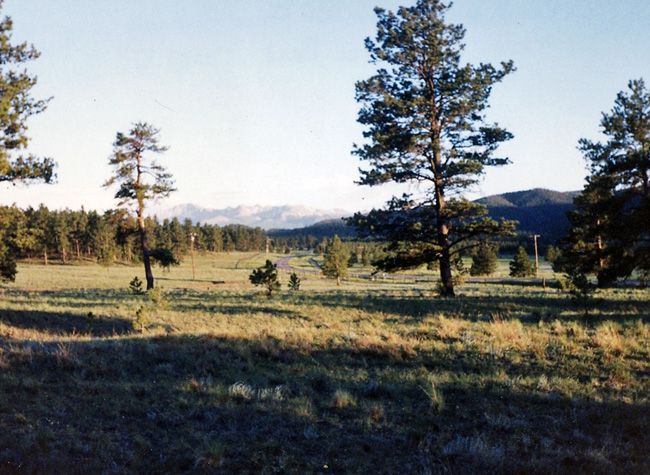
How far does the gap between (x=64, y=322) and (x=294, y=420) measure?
44.1ft

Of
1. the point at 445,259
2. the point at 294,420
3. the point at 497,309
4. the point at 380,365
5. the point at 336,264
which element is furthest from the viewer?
the point at 336,264

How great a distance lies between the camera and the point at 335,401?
19.4 ft

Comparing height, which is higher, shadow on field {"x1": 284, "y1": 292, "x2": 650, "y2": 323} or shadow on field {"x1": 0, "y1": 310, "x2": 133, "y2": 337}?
shadow on field {"x1": 0, "y1": 310, "x2": 133, "y2": 337}

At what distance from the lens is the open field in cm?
422

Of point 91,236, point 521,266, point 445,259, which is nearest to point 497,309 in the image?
point 445,259

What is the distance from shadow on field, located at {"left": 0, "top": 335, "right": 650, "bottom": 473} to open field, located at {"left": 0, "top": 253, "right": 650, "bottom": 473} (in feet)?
0.08

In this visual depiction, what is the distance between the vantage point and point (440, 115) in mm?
19812

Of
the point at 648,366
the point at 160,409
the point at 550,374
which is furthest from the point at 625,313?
Answer: the point at 160,409

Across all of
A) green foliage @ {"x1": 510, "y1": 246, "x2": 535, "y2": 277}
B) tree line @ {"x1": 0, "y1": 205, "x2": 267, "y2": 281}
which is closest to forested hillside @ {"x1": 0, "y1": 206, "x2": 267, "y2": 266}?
tree line @ {"x1": 0, "y1": 205, "x2": 267, "y2": 281}

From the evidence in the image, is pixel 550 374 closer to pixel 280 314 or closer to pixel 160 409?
pixel 160 409

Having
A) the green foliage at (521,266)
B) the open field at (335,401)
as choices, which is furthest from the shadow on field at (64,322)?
the green foliage at (521,266)

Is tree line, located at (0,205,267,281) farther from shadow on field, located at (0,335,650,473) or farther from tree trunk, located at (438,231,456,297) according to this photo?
tree trunk, located at (438,231,456,297)

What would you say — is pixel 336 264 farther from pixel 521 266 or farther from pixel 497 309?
pixel 497 309

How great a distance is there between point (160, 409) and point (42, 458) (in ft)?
5.33
